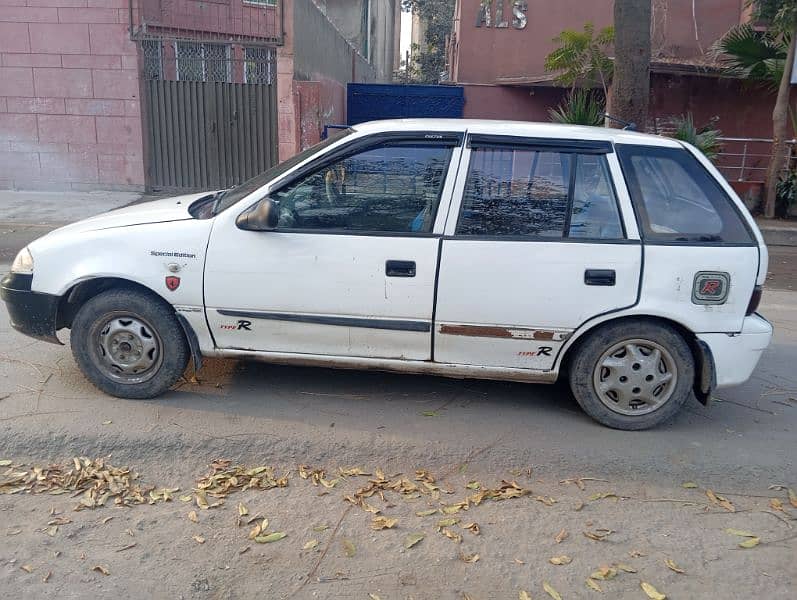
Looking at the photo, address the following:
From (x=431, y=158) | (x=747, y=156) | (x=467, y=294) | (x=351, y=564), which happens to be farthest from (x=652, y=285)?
(x=747, y=156)

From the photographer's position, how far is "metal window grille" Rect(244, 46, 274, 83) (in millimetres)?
13422

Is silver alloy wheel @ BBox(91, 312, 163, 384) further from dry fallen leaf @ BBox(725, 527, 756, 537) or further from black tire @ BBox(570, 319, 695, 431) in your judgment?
dry fallen leaf @ BBox(725, 527, 756, 537)

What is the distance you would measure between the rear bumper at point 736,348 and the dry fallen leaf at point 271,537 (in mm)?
2555

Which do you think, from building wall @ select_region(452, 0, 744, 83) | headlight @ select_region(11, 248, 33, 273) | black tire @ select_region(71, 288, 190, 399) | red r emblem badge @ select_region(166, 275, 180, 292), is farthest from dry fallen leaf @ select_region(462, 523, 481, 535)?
building wall @ select_region(452, 0, 744, 83)

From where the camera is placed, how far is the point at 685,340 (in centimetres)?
434

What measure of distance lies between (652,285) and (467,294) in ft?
3.39

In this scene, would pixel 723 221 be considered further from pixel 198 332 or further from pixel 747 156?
pixel 747 156

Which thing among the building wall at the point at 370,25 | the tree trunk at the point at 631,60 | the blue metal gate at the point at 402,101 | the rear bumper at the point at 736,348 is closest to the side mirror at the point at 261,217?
the rear bumper at the point at 736,348

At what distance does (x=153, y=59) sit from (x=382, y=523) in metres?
12.3

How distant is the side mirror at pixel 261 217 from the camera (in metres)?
4.16

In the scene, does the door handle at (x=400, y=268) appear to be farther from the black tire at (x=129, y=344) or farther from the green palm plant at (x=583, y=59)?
the green palm plant at (x=583, y=59)

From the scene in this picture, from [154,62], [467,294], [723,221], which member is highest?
[154,62]

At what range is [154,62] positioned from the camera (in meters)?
13.6

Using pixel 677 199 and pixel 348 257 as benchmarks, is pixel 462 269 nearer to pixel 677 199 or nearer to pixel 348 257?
pixel 348 257
